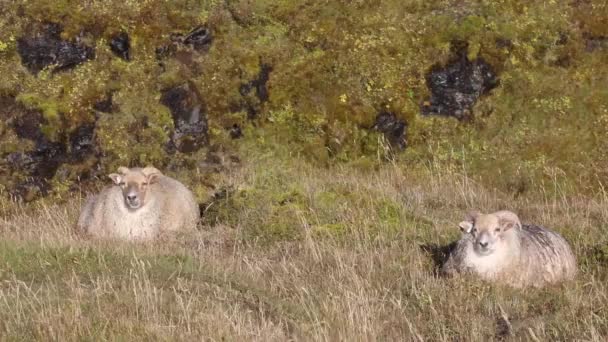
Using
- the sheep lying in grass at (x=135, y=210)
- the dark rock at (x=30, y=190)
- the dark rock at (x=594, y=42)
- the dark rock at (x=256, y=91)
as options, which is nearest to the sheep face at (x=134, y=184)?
the sheep lying in grass at (x=135, y=210)

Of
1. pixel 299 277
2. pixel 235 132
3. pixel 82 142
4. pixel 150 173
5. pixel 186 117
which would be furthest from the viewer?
pixel 235 132

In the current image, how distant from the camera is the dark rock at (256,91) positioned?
802 inches

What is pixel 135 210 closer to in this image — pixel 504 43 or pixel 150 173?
pixel 150 173

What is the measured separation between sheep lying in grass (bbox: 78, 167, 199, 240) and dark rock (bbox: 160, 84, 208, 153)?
3.37 meters

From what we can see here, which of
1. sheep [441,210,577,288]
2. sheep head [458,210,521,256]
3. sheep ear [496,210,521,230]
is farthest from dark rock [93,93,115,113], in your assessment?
sheep ear [496,210,521,230]

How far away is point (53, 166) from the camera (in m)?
18.7

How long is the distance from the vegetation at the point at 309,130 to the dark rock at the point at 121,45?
14 centimetres

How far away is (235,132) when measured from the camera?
790 inches

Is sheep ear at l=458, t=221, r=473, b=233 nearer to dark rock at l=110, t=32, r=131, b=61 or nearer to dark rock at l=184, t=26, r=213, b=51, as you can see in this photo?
dark rock at l=184, t=26, r=213, b=51

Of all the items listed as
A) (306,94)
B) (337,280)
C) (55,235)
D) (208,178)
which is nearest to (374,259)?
(337,280)

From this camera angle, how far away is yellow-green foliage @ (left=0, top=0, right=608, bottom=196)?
63.0 ft

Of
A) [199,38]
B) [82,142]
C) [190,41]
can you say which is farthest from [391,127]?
[82,142]

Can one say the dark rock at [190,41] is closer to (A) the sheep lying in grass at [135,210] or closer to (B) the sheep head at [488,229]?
(A) the sheep lying in grass at [135,210]

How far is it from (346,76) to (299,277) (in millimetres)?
9398
